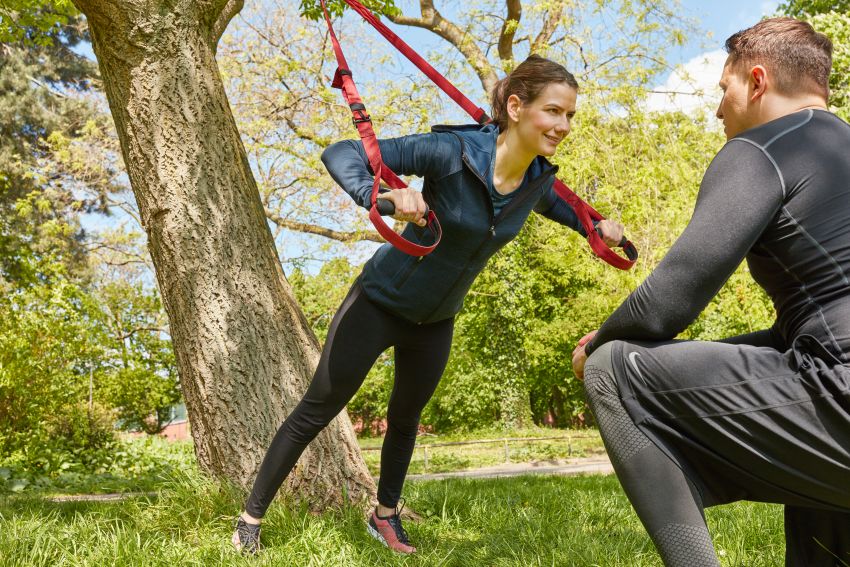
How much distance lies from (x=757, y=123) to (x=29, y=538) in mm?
3013

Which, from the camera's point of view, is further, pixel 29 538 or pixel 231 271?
pixel 231 271

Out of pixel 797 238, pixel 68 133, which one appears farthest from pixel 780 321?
pixel 68 133

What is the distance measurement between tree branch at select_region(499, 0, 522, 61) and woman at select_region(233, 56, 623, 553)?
12796 mm

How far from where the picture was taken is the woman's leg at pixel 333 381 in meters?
3.01

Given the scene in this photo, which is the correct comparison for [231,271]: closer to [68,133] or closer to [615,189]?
[615,189]

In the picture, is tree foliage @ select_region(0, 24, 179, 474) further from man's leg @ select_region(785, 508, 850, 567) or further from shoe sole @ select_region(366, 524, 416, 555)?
man's leg @ select_region(785, 508, 850, 567)

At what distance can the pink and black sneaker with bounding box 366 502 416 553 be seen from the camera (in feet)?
10.8

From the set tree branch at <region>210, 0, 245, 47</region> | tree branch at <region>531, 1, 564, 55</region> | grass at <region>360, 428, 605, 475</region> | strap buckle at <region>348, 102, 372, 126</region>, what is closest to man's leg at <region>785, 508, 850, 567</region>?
strap buckle at <region>348, 102, 372, 126</region>

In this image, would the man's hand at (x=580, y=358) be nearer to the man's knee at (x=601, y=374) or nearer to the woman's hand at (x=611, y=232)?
the man's knee at (x=601, y=374)

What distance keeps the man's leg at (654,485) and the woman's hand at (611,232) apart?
122cm

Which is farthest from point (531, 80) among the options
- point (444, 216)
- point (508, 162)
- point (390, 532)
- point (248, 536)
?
point (248, 536)

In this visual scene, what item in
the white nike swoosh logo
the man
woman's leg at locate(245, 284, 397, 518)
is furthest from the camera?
woman's leg at locate(245, 284, 397, 518)

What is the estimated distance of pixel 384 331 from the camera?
3037 millimetres

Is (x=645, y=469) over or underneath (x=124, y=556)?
over
